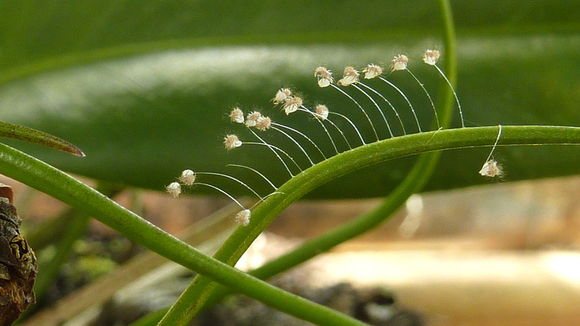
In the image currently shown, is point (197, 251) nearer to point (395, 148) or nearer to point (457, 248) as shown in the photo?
point (395, 148)

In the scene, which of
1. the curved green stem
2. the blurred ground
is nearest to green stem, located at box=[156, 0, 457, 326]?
the curved green stem

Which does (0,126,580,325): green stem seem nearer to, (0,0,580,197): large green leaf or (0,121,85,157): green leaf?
(0,121,85,157): green leaf

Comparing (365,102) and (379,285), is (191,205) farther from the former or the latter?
(365,102)

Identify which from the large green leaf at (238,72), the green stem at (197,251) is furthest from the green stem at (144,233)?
the large green leaf at (238,72)

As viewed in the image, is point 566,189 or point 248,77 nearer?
point 248,77

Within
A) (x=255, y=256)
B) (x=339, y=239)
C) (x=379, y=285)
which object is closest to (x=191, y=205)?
(x=255, y=256)
